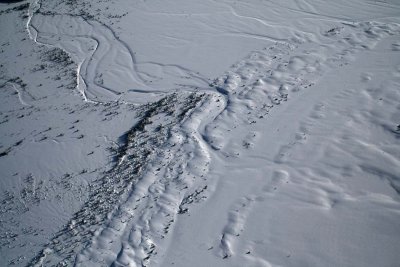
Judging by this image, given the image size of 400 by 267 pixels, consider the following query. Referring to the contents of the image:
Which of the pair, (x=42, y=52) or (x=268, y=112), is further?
(x=42, y=52)

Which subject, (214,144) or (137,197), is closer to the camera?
(137,197)

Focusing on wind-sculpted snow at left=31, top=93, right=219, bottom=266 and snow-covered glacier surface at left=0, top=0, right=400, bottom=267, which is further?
wind-sculpted snow at left=31, top=93, right=219, bottom=266

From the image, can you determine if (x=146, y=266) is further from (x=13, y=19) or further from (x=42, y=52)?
(x=13, y=19)

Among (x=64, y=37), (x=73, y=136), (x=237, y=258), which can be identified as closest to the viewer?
(x=237, y=258)

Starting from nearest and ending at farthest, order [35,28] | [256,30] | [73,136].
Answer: [73,136] < [256,30] < [35,28]

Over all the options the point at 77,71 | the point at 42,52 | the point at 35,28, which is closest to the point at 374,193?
the point at 77,71

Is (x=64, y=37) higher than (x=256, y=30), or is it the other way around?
(x=256, y=30)

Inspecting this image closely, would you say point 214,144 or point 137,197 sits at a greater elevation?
point 214,144

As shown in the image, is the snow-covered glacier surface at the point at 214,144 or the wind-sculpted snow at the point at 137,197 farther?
the wind-sculpted snow at the point at 137,197
